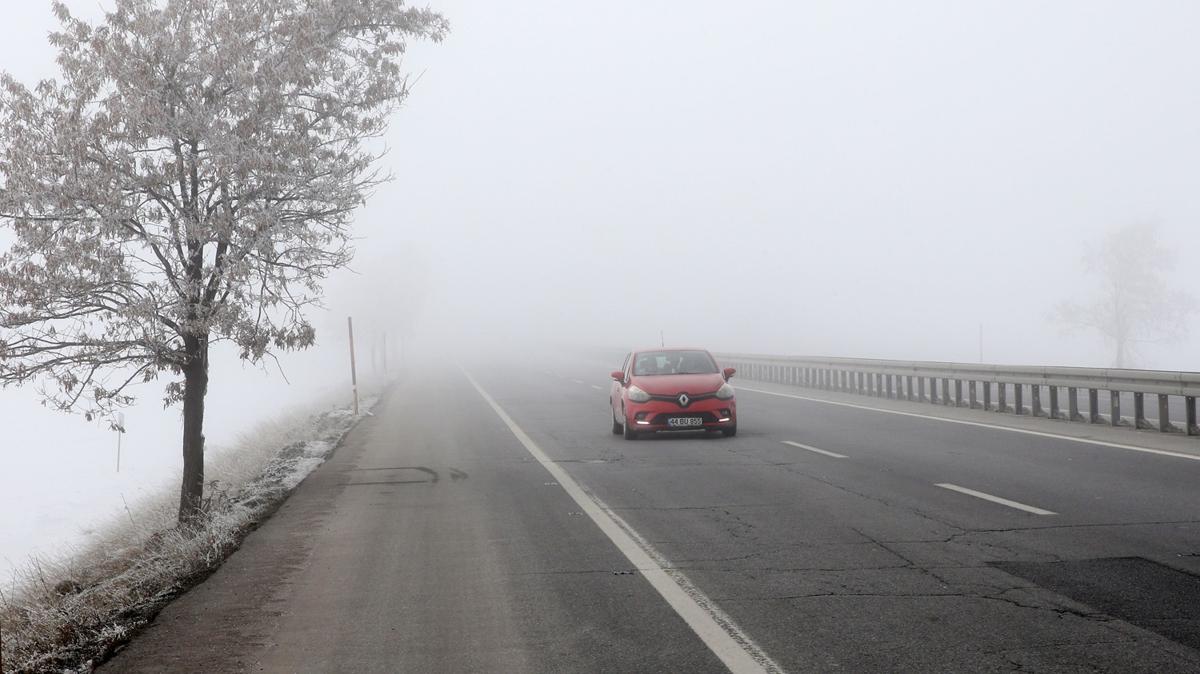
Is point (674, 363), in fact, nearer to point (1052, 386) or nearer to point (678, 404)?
point (678, 404)

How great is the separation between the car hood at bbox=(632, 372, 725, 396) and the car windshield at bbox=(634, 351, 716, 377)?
0.30 metres

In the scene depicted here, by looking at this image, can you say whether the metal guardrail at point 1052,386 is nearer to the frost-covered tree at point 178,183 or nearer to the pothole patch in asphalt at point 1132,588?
the pothole patch in asphalt at point 1132,588

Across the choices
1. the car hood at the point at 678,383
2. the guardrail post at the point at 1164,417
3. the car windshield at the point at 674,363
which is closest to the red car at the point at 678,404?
the car hood at the point at 678,383

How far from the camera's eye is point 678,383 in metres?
16.3

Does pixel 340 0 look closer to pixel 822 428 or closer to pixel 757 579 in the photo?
pixel 757 579

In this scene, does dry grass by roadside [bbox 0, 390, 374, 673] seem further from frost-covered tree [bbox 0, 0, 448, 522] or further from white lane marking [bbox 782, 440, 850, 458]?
white lane marking [bbox 782, 440, 850, 458]

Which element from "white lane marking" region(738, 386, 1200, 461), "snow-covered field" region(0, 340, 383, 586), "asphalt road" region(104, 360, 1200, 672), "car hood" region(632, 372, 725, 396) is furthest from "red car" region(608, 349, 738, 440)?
"snow-covered field" region(0, 340, 383, 586)

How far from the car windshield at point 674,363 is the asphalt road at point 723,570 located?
11.9ft

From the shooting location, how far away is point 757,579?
661cm

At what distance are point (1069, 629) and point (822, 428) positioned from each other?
12.5 m

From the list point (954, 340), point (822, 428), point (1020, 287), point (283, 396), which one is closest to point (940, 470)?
point (822, 428)

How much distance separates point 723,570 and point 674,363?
411 inches

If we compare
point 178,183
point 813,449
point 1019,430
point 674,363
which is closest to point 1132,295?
point 1019,430

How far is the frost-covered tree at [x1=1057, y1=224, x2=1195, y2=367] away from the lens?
51.7 metres
